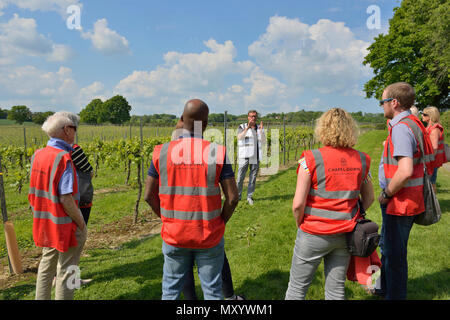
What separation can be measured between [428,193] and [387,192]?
1.13 ft

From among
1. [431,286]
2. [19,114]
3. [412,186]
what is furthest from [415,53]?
[19,114]

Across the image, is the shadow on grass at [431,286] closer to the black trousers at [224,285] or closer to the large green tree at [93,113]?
the black trousers at [224,285]

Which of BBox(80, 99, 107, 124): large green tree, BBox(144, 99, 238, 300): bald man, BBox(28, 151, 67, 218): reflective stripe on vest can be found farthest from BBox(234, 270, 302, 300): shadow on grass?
BBox(80, 99, 107, 124): large green tree

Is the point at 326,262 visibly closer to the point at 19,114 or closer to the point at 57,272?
the point at 57,272

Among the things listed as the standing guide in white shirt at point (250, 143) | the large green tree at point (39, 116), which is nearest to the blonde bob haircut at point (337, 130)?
the standing guide in white shirt at point (250, 143)

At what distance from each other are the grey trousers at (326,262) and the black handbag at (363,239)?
5 centimetres

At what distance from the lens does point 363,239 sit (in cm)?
180

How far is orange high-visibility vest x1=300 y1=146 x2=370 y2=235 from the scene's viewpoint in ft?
5.95

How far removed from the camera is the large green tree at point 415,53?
59.0ft

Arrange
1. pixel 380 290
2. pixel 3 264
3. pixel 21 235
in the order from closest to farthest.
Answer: pixel 380 290 < pixel 3 264 < pixel 21 235

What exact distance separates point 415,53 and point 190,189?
1067 inches
